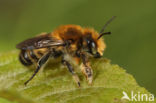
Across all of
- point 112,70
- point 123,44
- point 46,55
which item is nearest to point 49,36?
point 46,55

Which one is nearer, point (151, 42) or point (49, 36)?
point (49, 36)

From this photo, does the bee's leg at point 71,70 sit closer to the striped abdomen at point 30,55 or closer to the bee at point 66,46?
the bee at point 66,46

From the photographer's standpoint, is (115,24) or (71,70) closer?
(71,70)

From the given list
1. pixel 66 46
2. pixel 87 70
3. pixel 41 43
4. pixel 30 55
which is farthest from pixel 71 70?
pixel 30 55

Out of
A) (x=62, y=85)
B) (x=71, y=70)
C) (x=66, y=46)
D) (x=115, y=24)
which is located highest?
(x=115, y=24)

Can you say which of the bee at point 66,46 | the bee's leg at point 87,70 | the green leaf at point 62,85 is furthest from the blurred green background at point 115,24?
the bee's leg at point 87,70

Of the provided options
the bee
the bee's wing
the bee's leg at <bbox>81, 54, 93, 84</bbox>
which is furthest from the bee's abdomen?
the bee's leg at <bbox>81, 54, 93, 84</bbox>

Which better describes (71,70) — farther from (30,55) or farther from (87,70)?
(30,55)

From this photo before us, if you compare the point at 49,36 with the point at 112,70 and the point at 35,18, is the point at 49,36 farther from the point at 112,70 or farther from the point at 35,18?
the point at 35,18
